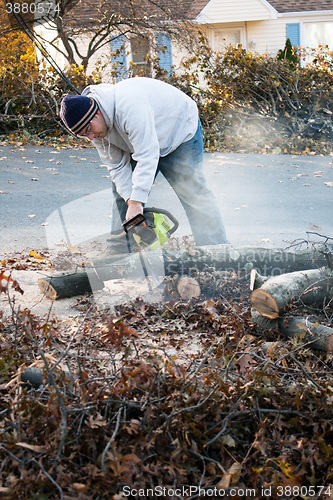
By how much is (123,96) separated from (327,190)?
14.8 feet

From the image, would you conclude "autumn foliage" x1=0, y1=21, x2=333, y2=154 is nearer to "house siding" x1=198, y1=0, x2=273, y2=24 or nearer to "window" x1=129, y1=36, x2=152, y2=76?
"window" x1=129, y1=36, x2=152, y2=76

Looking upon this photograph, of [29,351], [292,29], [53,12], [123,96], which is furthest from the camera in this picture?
[292,29]

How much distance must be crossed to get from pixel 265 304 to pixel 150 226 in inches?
38.3

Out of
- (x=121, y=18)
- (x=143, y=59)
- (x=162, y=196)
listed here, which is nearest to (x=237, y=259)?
(x=162, y=196)

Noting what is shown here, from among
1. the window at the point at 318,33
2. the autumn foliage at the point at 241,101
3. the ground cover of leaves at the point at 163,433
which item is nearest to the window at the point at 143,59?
the autumn foliage at the point at 241,101

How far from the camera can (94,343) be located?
2799 mm

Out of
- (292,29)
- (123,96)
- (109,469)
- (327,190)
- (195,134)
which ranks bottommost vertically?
(327,190)

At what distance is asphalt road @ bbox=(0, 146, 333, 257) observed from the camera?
520 centimetres

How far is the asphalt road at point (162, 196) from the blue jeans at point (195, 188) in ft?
3.30

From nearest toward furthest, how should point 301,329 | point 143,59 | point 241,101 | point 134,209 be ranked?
point 301,329 < point 134,209 < point 241,101 < point 143,59

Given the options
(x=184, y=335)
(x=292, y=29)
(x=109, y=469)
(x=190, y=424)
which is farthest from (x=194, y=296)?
(x=292, y=29)

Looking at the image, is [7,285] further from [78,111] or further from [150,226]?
[78,111]

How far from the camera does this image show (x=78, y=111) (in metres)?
3.06

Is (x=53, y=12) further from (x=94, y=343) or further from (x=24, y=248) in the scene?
(x=94, y=343)
